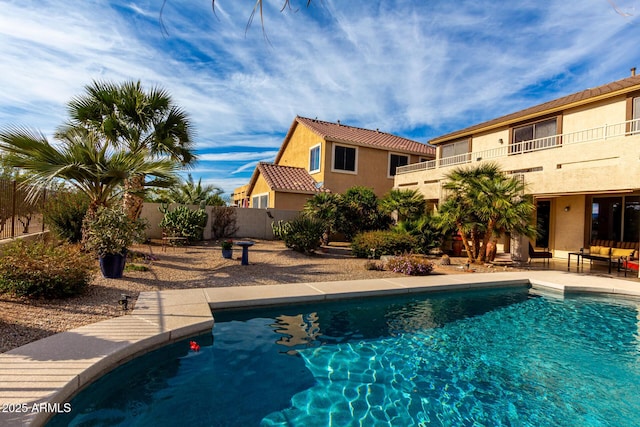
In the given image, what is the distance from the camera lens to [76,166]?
8250 millimetres

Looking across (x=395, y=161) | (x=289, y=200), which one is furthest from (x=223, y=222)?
(x=395, y=161)

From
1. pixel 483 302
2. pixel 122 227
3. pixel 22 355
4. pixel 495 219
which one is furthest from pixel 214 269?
pixel 495 219

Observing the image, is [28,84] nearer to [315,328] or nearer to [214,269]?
[214,269]

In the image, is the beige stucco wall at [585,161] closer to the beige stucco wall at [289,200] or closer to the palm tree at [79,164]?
the beige stucco wall at [289,200]

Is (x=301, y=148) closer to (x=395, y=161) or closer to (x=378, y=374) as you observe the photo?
(x=395, y=161)

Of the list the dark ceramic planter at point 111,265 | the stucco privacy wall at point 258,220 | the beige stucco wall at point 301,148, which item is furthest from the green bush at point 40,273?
the beige stucco wall at point 301,148

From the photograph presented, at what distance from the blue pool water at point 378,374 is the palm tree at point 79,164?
4956 mm

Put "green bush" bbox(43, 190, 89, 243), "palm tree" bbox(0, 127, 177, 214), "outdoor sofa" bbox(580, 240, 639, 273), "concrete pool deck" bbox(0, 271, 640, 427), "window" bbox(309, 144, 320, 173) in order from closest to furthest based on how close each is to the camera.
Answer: "concrete pool deck" bbox(0, 271, 640, 427) → "palm tree" bbox(0, 127, 177, 214) → "green bush" bbox(43, 190, 89, 243) → "outdoor sofa" bbox(580, 240, 639, 273) → "window" bbox(309, 144, 320, 173)

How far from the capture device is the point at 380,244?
14.6m

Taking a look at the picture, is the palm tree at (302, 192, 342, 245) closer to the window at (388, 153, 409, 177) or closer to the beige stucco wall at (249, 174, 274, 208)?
the beige stucco wall at (249, 174, 274, 208)

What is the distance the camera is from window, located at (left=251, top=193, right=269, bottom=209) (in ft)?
77.3

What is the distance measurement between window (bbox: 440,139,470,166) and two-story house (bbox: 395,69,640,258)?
0.93 m

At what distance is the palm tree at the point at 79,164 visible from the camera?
24.6 feet

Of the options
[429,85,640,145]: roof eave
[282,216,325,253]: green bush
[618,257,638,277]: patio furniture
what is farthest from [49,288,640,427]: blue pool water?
[429,85,640,145]: roof eave
